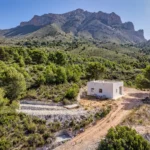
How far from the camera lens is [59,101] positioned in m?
25.3

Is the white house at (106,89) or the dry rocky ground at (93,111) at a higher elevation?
the white house at (106,89)

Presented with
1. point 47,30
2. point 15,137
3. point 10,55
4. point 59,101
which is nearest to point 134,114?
point 59,101

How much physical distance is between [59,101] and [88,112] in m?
4.70

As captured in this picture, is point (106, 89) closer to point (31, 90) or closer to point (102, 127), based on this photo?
point (102, 127)

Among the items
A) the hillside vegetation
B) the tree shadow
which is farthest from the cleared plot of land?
the hillside vegetation

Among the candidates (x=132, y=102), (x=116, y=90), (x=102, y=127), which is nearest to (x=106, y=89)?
(x=116, y=90)

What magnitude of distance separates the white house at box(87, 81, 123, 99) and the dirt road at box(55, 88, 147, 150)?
1555 mm

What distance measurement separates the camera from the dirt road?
54.3 feet

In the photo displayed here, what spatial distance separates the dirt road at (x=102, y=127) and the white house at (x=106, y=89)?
5.10 feet

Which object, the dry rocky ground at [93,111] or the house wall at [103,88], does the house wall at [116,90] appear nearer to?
the house wall at [103,88]

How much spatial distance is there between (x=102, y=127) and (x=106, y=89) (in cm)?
986

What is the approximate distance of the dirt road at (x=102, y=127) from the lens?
1656cm

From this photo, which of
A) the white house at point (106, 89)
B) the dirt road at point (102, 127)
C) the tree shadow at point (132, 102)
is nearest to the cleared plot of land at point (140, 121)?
the dirt road at point (102, 127)

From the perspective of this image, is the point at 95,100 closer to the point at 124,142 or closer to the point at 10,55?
the point at 124,142
